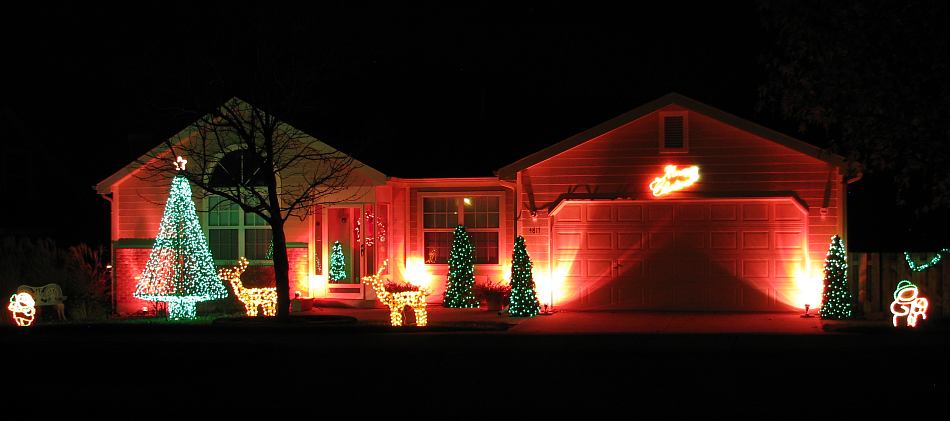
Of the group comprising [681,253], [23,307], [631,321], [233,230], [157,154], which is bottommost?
[631,321]

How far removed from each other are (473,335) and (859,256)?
25.7 ft

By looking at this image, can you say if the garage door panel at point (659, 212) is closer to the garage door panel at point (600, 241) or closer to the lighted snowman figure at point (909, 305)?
the garage door panel at point (600, 241)

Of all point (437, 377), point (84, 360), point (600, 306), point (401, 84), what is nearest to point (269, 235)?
point (600, 306)

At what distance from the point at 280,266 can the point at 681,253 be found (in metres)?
8.15

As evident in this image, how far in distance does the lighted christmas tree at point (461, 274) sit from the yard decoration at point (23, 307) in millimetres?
8518

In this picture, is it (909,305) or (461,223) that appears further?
(461,223)

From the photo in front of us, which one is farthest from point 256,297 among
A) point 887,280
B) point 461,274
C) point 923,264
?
point 923,264

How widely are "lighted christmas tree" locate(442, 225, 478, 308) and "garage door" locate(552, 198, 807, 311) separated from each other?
205cm

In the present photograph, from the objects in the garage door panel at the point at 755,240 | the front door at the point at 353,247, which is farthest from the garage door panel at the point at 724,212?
the front door at the point at 353,247

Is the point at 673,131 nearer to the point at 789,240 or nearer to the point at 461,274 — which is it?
the point at 789,240

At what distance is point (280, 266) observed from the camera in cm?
1914

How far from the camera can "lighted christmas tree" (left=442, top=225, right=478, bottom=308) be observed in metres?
23.1

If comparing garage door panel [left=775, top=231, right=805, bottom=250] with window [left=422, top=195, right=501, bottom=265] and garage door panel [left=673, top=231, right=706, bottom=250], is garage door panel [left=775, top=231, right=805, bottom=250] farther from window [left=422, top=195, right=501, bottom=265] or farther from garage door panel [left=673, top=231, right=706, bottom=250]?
window [left=422, top=195, right=501, bottom=265]

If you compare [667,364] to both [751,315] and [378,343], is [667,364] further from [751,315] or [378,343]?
[751,315]
